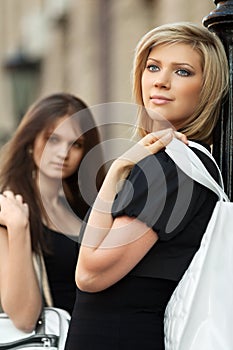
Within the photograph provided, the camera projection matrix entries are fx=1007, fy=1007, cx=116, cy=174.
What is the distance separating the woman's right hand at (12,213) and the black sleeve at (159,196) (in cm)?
91

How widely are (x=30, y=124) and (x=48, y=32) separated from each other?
662 inches

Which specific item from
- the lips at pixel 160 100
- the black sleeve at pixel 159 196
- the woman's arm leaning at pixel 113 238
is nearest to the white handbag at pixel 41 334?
the woman's arm leaning at pixel 113 238

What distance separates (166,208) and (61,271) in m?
1.41

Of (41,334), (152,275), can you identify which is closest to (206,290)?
(152,275)

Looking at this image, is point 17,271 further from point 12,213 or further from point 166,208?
point 166,208

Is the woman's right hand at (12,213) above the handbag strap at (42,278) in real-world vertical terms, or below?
above

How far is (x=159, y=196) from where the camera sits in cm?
274

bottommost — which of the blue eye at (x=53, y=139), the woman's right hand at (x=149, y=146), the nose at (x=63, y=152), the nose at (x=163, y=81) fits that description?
the nose at (x=63, y=152)

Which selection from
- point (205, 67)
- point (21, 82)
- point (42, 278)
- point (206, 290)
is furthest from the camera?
point (21, 82)

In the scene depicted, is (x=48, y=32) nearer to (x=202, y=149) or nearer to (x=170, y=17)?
(x=170, y=17)

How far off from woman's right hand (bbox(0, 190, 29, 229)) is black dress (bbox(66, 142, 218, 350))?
0.83 metres

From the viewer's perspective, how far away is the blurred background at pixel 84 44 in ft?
40.2

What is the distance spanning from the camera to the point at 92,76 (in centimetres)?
1559

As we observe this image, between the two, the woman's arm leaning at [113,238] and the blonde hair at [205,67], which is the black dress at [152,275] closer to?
the woman's arm leaning at [113,238]
